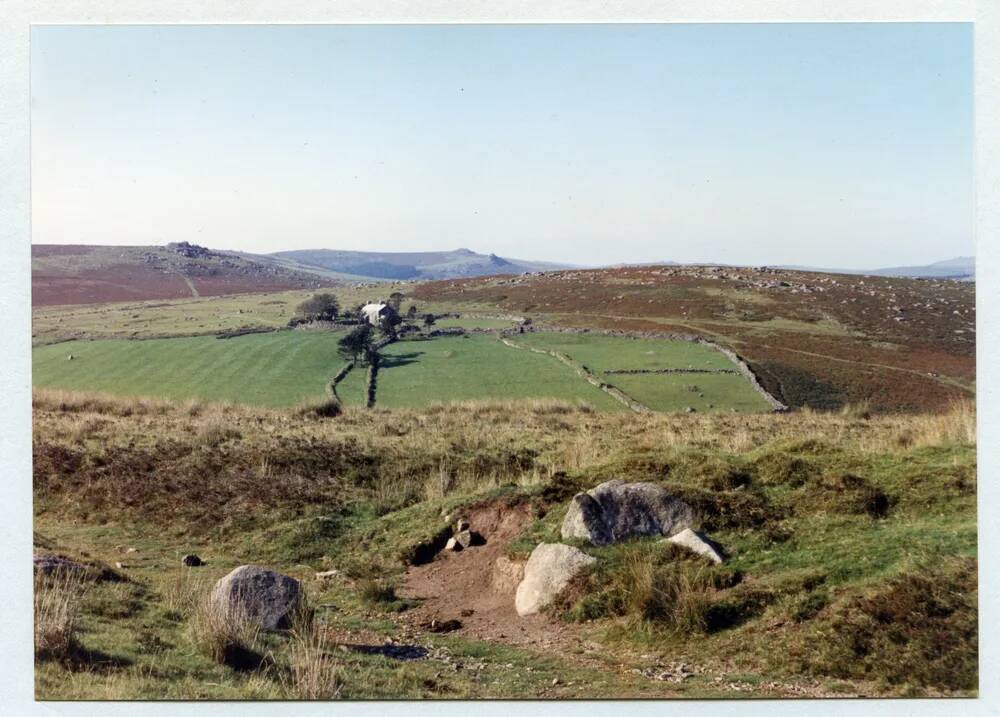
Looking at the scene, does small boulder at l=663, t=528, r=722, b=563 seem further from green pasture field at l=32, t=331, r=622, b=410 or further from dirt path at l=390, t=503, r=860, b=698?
green pasture field at l=32, t=331, r=622, b=410

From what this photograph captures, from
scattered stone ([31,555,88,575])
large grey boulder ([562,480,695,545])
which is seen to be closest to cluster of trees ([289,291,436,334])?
scattered stone ([31,555,88,575])

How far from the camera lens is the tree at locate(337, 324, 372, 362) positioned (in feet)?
106

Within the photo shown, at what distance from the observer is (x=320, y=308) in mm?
41250

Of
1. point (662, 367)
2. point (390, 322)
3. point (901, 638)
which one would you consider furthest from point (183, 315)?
point (901, 638)

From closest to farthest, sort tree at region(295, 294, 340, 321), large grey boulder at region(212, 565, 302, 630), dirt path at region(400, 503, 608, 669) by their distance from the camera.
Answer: large grey boulder at region(212, 565, 302, 630) → dirt path at region(400, 503, 608, 669) → tree at region(295, 294, 340, 321)

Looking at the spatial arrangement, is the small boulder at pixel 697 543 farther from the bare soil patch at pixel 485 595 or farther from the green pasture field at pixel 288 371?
the green pasture field at pixel 288 371

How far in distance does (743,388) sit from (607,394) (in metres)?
5.19

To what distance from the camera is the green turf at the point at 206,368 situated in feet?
91.1

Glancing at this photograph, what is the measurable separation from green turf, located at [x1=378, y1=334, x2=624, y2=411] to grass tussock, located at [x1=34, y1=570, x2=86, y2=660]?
17553 mm

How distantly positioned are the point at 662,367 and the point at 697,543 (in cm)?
2143

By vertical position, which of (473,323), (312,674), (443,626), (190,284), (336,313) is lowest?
(443,626)

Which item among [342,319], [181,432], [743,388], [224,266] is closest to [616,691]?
[181,432]

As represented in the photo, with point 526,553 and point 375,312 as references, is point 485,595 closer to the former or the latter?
point 526,553

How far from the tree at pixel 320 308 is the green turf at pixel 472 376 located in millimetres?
6270
